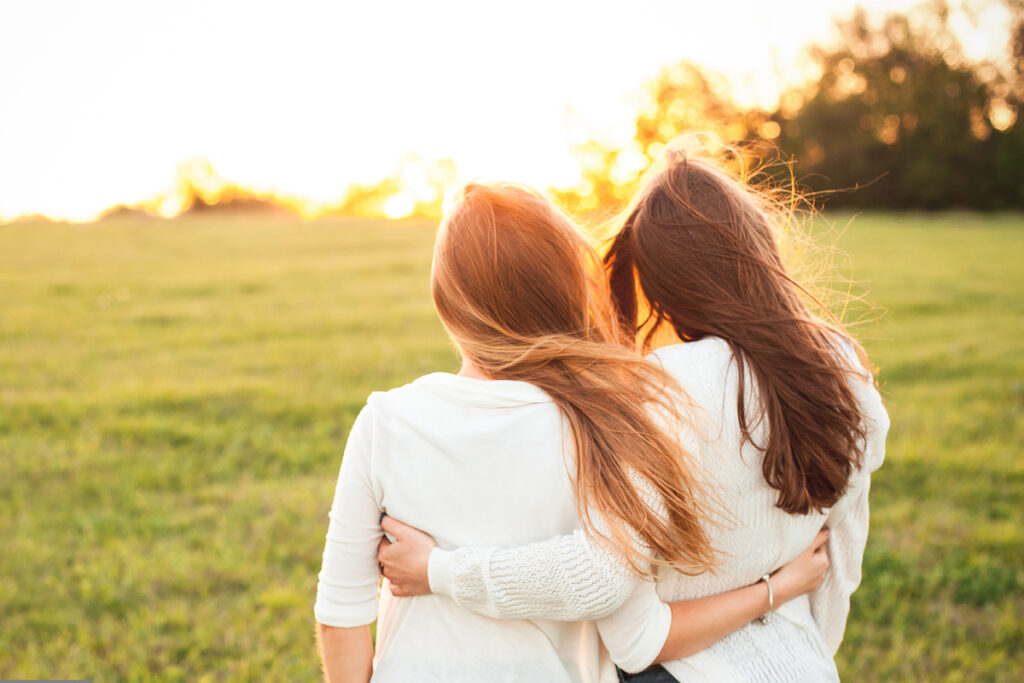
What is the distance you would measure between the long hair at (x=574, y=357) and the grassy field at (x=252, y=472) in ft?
6.37

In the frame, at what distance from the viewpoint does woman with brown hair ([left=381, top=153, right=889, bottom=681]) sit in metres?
1.59

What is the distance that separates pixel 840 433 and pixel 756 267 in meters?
0.39

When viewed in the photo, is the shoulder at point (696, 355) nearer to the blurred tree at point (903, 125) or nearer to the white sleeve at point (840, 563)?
the white sleeve at point (840, 563)

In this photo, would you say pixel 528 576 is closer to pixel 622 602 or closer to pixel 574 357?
pixel 622 602

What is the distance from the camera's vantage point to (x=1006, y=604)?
3246 millimetres

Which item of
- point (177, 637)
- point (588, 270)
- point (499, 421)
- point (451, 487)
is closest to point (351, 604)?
point (451, 487)

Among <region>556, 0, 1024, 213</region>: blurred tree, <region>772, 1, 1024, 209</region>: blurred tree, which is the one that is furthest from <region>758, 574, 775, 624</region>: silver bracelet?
<region>772, 1, 1024, 209</region>: blurred tree

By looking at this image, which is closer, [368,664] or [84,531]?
[368,664]

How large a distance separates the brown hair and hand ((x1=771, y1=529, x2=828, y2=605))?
176 mm

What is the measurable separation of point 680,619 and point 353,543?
69 centimetres

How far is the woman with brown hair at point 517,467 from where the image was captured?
1.47 metres

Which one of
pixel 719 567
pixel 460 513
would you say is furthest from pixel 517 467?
pixel 719 567

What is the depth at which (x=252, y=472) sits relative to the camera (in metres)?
4.71

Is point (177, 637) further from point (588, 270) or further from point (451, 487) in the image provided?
point (588, 270)
